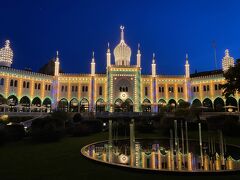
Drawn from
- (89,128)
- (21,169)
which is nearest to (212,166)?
(21,169)

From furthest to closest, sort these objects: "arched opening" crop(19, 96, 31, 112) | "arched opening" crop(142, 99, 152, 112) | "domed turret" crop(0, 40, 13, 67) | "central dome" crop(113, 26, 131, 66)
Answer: "central dome" crop(113, 26, 131, 66)
"arched opening" crop(142, 99, 152, 112)
"domed turret" crop(0, 40, 13, 67)
"arched opening" crop(19, 96, 31, 112)

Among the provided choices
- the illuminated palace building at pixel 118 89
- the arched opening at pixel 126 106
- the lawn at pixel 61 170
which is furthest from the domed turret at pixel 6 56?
the lawn at pixel 61 170

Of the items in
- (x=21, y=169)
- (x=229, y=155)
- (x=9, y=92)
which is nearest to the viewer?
(x=21, y=169)

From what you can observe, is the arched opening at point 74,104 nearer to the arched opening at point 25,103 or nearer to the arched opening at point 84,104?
the arched opening at point 84,104

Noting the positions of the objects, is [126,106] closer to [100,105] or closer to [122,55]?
[100,105]

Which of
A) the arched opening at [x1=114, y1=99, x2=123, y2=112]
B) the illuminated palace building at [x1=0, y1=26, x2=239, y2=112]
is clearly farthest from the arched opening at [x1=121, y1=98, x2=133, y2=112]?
the arched opening at [x1=114, y1=99, x2=123, y2=112]

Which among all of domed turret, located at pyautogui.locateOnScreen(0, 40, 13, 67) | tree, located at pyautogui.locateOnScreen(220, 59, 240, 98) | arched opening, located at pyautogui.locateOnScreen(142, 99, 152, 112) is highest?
domed turret, located at pyautogui.locateOnScreen(0, 40, 13, 67)

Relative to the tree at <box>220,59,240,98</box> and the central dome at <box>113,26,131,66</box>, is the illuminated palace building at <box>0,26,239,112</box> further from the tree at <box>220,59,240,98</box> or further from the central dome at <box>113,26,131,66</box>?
the tree at <box>220,59,240,98</box>

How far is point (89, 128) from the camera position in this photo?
80.9 ft

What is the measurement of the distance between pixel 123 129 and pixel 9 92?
1314 inches

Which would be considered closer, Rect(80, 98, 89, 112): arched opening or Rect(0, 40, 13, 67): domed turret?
Rect(0, 40, 13, 67): domed turret

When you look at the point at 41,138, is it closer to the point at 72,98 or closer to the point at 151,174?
the point at 151,174

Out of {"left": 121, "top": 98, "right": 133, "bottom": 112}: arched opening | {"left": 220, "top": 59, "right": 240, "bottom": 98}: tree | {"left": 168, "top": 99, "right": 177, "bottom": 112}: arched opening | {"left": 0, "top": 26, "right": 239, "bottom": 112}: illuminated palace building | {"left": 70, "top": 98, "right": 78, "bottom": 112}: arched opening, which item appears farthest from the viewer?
{"left": 70, "top": 98, "right": 78, "bottom": 112}: arched opening

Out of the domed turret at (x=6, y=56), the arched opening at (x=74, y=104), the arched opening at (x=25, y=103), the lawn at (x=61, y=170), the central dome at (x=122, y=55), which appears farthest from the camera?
the central dome at (x=122, y=55)
